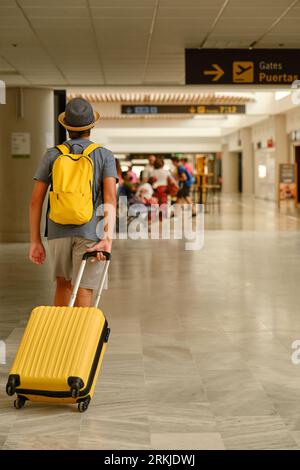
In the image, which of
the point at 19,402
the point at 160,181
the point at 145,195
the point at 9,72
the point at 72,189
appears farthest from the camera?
the point at 160,181

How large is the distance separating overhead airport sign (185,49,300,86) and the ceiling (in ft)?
0.62

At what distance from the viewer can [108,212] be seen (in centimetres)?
434

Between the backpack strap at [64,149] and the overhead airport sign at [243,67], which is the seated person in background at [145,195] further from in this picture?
the backpack strap at [64,149]

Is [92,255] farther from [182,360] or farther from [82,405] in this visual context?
[182,360]

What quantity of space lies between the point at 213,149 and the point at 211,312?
1685 inches

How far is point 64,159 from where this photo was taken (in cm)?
425

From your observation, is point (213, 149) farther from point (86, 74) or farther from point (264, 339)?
point (264, 339)

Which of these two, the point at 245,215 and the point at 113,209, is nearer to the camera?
the point at 113,209

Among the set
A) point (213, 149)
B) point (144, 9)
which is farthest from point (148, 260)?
point (213, 149)

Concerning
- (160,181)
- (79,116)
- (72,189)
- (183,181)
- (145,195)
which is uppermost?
Result: (183,181)

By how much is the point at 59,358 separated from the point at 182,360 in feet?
4.84

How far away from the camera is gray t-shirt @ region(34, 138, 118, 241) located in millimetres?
4367

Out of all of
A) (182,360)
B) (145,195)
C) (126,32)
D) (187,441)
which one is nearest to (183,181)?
(145,195)

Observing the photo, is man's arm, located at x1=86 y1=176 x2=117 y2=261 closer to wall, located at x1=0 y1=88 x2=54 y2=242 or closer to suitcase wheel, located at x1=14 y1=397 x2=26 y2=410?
suitcase wheel, located at x1=14 y1=397 x2=26 y2=410
